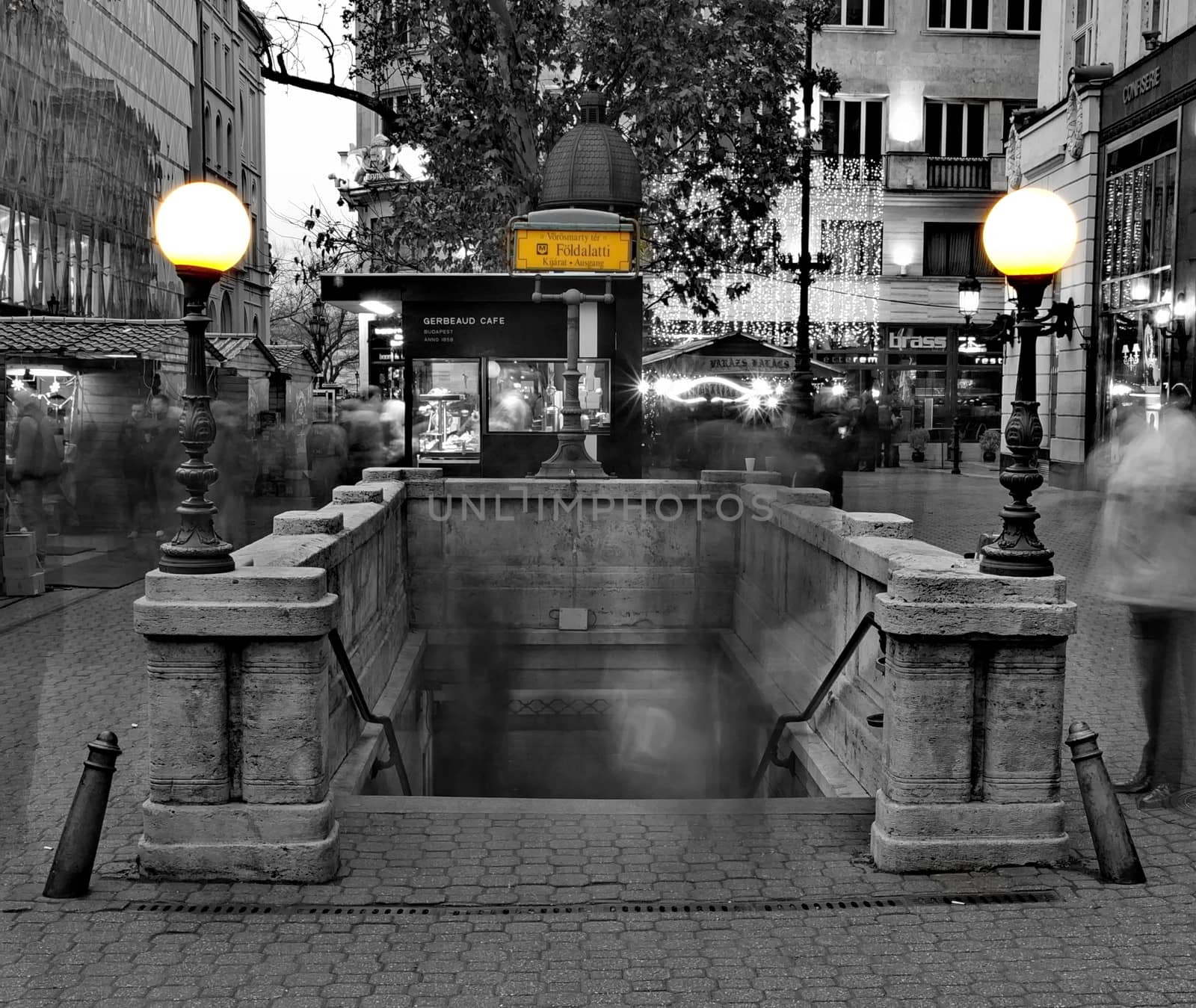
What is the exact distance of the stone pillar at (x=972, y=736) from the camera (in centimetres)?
540

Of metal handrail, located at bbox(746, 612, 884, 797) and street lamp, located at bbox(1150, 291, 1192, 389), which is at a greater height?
street lamp, located at bbox(1150, 291, 1192, 389)

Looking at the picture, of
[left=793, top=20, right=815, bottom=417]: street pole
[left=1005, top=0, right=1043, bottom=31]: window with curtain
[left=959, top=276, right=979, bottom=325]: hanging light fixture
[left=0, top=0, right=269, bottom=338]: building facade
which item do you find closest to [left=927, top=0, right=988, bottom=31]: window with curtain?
[left=1005, top=0, right=1043, bottom=31]: window with curtain

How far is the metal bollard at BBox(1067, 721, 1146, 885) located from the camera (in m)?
5.25

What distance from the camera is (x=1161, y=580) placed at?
6.34 metres

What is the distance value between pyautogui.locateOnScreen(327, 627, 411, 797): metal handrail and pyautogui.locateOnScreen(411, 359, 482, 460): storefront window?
27.6ft

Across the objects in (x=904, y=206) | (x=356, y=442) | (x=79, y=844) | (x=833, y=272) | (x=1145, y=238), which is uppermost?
(x=904, y=206)

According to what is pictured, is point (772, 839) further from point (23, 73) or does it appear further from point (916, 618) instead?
point (23, 73)

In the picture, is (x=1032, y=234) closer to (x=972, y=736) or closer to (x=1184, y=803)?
(x=972, y=736)

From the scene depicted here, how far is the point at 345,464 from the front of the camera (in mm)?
17750

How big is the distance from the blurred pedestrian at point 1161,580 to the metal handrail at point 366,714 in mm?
3826

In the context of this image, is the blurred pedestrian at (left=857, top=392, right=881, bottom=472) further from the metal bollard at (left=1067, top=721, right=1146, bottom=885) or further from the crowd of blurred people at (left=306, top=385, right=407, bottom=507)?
the metal bollard at (left=1067, top=721, right=1146, bottom=885)

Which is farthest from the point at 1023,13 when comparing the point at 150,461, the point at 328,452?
the point at 150,461

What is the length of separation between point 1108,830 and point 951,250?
38839 millimetres

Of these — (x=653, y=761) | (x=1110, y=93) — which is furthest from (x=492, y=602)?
(x=1110, y=93)
